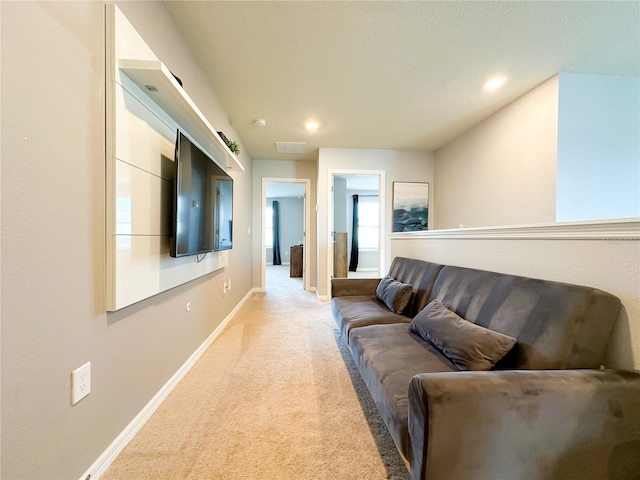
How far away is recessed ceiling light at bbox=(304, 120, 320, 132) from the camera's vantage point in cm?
315

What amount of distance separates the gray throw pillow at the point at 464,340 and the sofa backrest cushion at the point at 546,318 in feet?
0.23

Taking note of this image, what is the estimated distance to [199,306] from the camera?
2.14 meters

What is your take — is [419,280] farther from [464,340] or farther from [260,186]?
[260,186]

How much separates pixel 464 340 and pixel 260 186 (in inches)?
166

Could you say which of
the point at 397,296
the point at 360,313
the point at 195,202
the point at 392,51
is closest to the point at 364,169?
the point at 392,51

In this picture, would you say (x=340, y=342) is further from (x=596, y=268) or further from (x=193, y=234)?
(x=596, y=268)

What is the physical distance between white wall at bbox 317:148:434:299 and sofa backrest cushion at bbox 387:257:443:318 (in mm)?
1785

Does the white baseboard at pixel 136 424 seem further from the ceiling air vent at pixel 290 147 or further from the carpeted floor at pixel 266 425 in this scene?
the ceiling air vent at pixel 290 147

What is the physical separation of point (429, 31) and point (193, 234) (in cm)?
220

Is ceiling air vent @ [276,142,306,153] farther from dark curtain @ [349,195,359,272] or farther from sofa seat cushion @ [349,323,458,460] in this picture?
dark curtain @ [349,195,359,272]

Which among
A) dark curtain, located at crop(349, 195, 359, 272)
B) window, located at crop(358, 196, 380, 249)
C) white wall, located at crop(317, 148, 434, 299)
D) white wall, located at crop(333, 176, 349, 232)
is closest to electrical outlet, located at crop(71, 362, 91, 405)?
white wall, located at crop(317, 148, 434, 299)

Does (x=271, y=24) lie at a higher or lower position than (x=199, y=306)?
higher

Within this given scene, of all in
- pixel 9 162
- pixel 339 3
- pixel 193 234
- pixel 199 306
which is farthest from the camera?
pixel 199 306

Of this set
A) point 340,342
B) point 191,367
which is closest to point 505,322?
point 340,342
